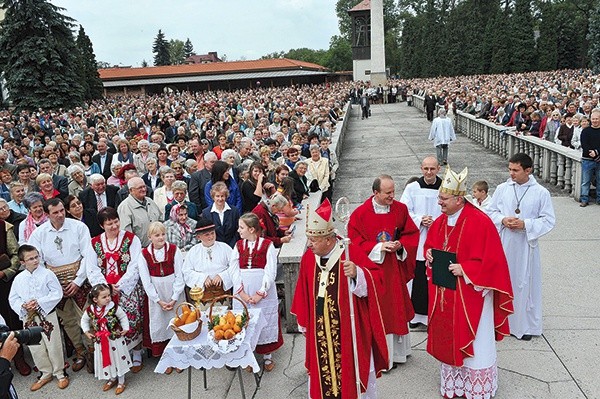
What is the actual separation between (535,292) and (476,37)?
6783cm

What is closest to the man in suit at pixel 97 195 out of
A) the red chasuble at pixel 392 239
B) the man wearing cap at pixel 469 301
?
the red chasuble at pixel 392 239

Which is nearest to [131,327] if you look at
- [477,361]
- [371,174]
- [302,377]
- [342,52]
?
[302,377]

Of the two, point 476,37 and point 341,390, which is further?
point 476,37

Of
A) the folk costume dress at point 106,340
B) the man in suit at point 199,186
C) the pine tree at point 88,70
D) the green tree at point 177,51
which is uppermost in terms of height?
the green tree at point 177,51

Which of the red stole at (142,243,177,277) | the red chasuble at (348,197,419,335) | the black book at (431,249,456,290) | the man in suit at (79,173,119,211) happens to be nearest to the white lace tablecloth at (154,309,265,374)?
the red stole at (142,243,177,277)

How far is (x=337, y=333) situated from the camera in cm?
445

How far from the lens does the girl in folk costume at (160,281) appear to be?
5.76 metres

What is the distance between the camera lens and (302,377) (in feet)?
18.0

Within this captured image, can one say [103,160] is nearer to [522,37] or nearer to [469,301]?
[469,301]

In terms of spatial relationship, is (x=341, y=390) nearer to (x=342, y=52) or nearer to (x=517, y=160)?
(x=517, y=160)

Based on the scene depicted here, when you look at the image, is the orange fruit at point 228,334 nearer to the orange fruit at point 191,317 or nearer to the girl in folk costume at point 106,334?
the orange fruit at point 191,317

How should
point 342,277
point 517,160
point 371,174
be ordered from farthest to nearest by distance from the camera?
1. point 371,174
2. point 517,160
3. point 342,277

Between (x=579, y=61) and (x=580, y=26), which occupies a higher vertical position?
(x=580, y=26)

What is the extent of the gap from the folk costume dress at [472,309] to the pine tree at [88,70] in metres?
43.4
